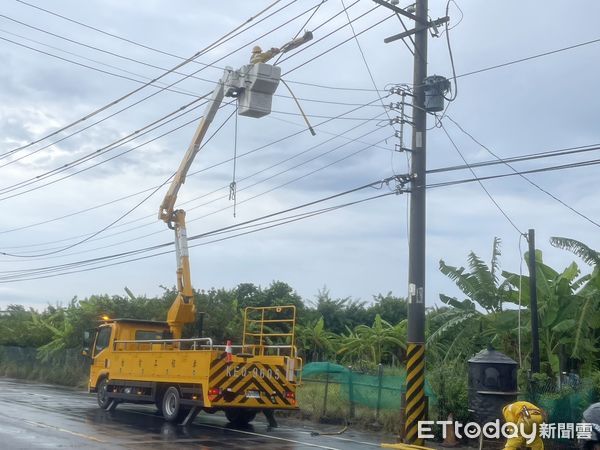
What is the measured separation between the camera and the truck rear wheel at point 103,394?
2250 cm

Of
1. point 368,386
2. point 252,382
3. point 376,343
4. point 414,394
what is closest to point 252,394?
point 252,382

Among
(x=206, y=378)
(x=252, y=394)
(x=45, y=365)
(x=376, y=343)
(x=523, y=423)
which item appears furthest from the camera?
(x=45, y=365)

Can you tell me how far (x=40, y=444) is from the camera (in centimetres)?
1366

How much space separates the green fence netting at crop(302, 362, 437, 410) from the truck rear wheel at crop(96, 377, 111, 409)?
6081 mm

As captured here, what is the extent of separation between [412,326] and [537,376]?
2735mm

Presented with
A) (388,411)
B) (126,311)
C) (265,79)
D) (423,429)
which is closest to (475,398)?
(423,429)

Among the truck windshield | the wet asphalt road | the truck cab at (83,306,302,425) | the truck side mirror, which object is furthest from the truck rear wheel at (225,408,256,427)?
the truck side mirror

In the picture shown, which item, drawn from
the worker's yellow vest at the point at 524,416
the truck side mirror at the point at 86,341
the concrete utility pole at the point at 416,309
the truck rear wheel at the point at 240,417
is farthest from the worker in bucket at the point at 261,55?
the worker's yellow vest at the point at 524,416

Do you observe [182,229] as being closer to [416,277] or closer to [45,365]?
[416,277]

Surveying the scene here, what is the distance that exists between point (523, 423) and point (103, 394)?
1661 centimetres

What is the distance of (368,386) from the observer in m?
20.0

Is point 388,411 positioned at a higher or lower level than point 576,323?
lower

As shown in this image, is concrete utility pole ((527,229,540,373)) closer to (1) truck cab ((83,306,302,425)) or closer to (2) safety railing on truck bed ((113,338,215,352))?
(1) truck cab ((83,306,302,425))

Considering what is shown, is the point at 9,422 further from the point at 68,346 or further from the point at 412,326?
the point at 68,346
